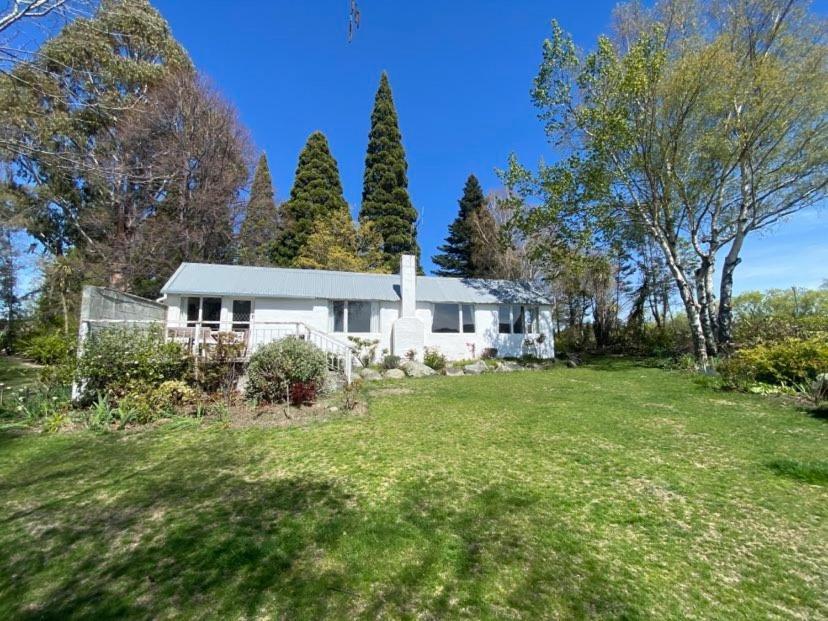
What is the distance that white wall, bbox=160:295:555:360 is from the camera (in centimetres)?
1516

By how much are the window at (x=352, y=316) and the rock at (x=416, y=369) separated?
3.29m

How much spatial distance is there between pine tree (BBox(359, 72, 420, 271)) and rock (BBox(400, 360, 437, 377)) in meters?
14.4

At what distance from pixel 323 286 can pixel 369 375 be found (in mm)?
5393

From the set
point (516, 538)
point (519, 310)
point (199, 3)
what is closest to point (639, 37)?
point (519, 310)

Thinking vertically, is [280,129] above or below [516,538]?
above

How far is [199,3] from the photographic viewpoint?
7.96m

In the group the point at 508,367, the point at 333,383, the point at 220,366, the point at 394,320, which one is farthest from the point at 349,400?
the point at 508,367

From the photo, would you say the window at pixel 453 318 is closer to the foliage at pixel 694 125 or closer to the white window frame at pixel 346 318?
the white window frame at pixel 346 318

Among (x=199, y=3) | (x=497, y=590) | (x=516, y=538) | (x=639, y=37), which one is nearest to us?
(x=497, y=590)

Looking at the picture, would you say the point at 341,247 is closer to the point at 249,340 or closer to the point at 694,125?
the point at 249,340

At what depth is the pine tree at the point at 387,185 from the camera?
1102 inches

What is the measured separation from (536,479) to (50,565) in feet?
14.1

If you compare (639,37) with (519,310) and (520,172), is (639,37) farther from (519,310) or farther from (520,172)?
(519,310)

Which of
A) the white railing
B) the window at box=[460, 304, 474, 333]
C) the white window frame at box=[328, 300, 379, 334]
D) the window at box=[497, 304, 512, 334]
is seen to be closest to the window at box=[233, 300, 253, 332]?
the white railing
